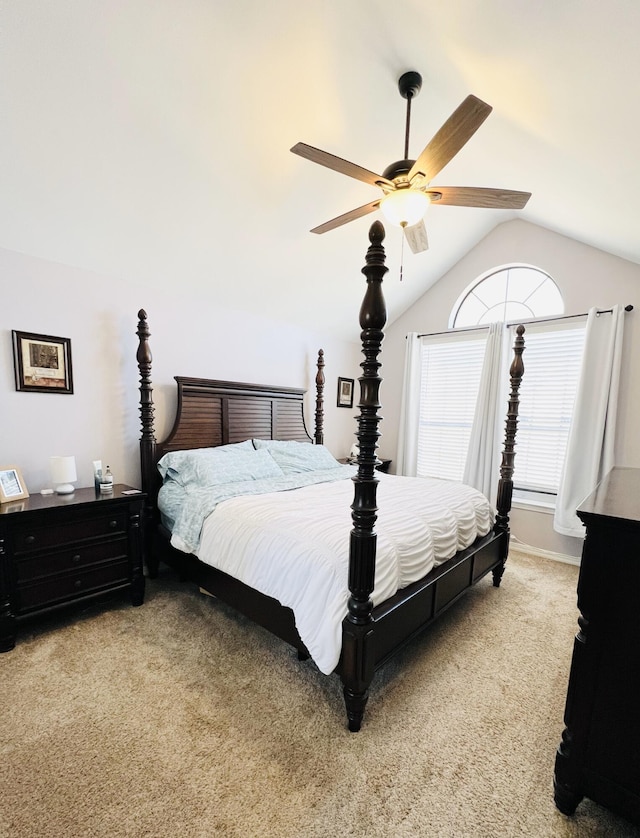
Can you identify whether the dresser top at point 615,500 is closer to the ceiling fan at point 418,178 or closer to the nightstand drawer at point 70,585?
the ceiling fan at point 418,178

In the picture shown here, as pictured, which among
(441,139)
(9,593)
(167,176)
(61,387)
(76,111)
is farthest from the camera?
(61,387)

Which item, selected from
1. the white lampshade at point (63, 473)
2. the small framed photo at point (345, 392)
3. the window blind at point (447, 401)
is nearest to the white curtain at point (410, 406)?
the window blind at point (447, 401)

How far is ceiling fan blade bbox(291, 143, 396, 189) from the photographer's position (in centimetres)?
158

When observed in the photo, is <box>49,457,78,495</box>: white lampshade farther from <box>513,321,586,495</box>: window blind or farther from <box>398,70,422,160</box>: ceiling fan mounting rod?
<box>513,321,586,495</box>: window blind

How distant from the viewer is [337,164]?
170cm

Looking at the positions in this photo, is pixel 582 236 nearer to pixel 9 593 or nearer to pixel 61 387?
pixel 61 387

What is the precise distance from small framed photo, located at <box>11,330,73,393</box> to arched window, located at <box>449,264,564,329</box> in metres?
3.95

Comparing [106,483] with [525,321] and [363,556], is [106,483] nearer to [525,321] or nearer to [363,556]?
[363,556]

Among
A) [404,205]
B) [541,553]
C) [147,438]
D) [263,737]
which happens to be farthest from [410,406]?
[263,737]

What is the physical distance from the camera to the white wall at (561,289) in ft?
10.4

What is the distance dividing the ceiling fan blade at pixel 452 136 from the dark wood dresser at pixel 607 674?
4.98ft

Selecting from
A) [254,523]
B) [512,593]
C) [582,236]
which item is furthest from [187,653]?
[582,236]

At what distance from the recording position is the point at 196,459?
2.82 meters

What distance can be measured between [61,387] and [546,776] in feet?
11.2
